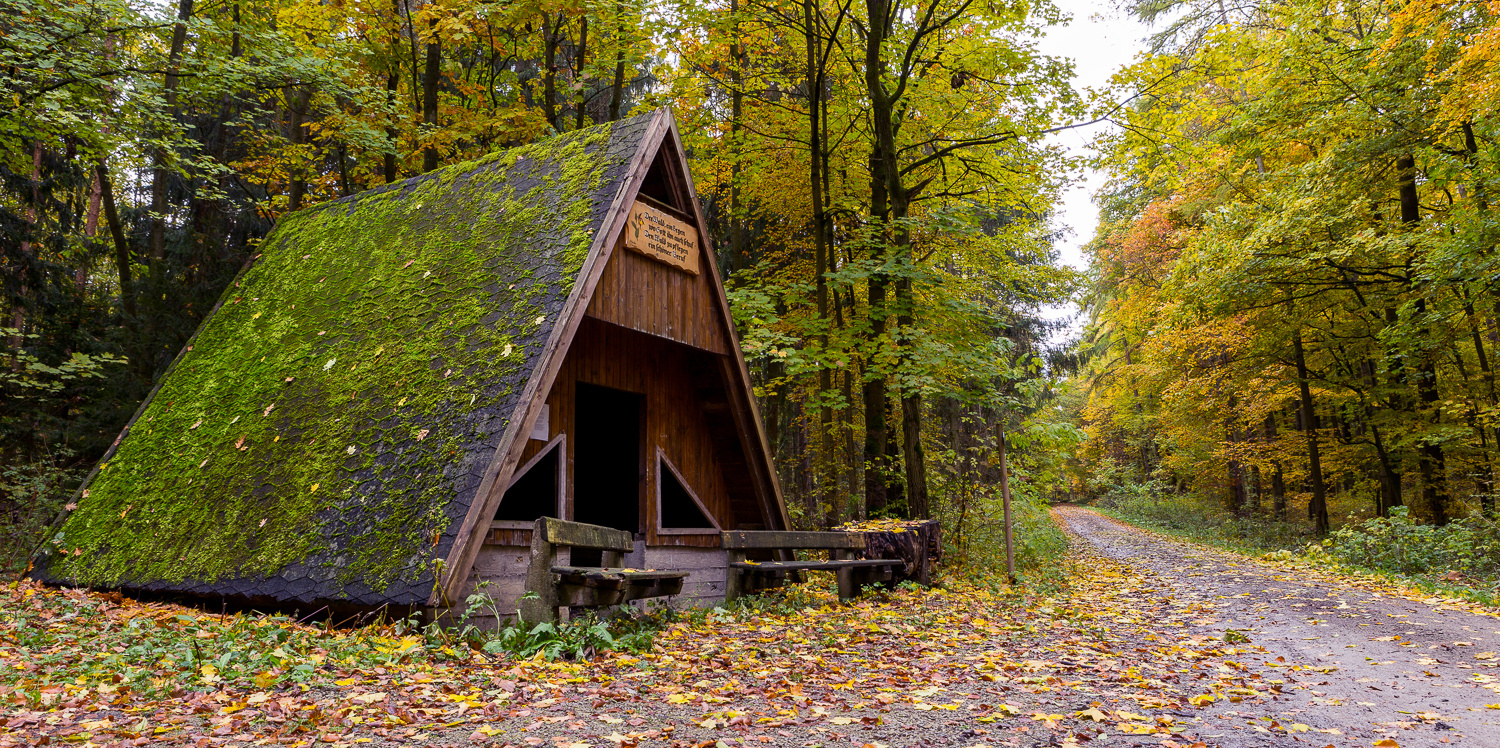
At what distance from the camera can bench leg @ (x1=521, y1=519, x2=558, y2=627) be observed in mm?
5758

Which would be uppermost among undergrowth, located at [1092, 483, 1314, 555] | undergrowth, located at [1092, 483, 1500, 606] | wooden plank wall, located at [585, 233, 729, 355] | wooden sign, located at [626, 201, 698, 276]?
wooden sign, located at [626, 201, 698, 276]

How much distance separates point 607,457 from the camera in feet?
34.2

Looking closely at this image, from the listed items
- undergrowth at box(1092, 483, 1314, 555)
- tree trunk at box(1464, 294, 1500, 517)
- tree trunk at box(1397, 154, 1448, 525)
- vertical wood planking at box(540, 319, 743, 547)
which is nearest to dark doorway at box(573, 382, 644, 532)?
vertical wood planking at box(540, 319, 743, 547)

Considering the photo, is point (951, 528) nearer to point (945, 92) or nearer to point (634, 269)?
point (945, 92)

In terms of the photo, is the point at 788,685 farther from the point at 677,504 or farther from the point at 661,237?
the point at 677,504

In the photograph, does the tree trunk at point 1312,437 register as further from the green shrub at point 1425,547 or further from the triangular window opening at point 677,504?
the triangular window opening at point 677,504

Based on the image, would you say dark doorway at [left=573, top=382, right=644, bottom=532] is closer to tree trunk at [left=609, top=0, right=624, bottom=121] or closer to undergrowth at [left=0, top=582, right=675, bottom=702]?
undergrowth at [left=0, top=582, right=675, bottom=702]

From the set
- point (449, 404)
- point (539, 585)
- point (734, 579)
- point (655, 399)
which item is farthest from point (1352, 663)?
point (449, 404)

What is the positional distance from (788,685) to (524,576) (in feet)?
10.2

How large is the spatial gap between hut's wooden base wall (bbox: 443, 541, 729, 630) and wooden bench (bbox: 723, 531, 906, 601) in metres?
0.23

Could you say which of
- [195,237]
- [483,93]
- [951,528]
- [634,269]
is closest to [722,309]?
[634,269]

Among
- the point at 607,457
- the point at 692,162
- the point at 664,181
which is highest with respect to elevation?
the point at 692,162

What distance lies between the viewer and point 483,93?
16.2 metres

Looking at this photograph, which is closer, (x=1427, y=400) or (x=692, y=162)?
(x=692, y=162)
